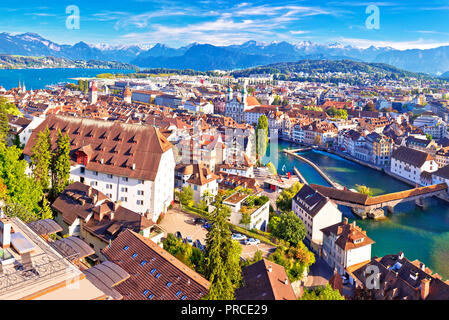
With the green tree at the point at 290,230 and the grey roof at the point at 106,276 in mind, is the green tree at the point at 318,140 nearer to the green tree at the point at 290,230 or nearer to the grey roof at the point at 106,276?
the green tree at the point at 290,230

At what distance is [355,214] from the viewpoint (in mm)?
22906

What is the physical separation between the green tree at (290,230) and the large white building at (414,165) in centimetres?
1693

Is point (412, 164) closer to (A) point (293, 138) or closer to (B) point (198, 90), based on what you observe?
(A) point (293, 138)

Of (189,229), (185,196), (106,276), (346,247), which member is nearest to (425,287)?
(346,247)

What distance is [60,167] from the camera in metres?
15.2

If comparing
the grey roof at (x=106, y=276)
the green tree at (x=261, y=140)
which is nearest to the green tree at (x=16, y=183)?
the grey roof at (x=106, y=276)

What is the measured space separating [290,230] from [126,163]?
7028mm

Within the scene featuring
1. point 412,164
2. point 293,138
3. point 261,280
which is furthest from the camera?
point 293,138

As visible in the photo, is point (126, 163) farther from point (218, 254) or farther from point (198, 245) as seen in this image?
point (218, 254)

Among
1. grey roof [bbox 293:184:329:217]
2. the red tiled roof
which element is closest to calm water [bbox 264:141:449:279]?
grey roof [bbox 293:184:329:217]

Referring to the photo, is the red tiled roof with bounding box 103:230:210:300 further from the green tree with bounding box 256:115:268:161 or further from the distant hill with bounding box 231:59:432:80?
the distant hill with bounding box 231:59:432:80
